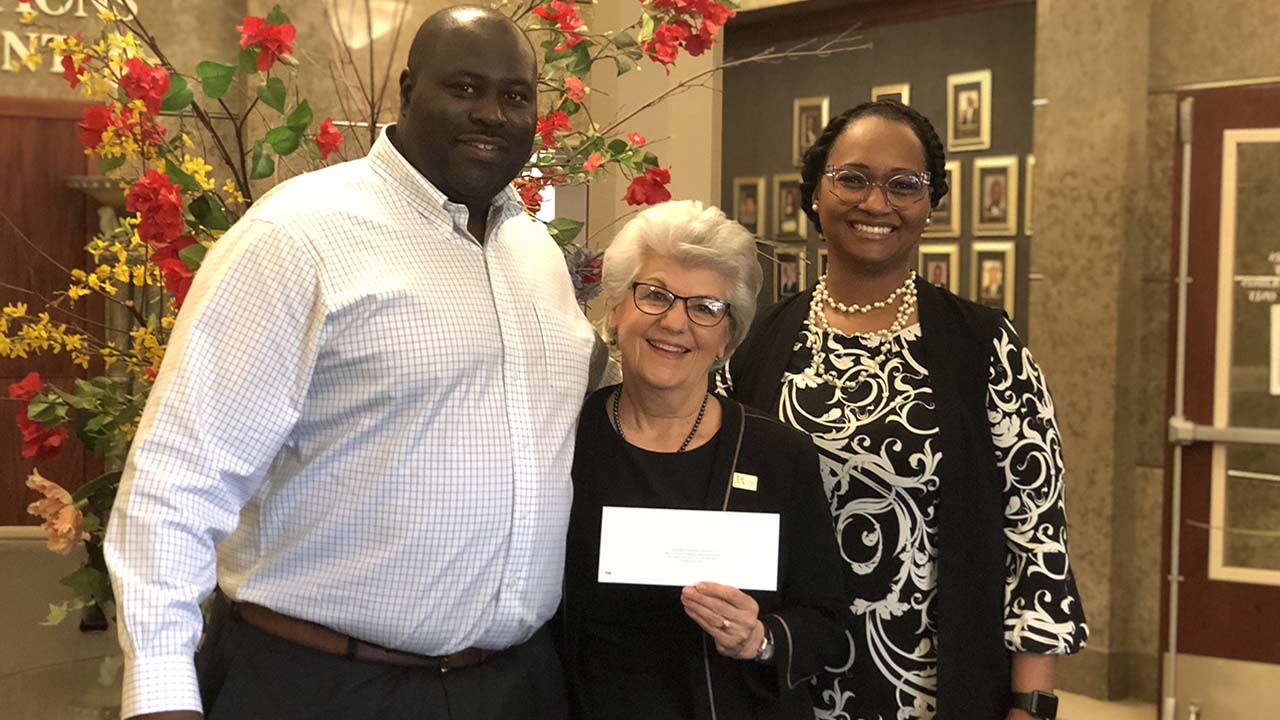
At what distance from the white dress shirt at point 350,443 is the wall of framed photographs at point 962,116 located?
4.02m

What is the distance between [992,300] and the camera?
6.13 meters

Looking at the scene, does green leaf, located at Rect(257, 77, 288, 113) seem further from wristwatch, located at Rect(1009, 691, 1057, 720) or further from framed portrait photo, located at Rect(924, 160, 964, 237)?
framed portrait photo, located at Rect(924, 160, 964, 237)

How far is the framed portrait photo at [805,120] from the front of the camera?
671 cm

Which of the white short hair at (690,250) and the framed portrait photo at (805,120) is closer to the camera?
the white short hair at (690,250)

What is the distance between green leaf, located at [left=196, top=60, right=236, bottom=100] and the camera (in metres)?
1.95

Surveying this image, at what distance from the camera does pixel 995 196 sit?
6.11 metres

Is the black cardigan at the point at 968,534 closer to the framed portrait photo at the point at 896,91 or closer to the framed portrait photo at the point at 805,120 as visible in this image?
the framed portrait photo at the point at 896,91

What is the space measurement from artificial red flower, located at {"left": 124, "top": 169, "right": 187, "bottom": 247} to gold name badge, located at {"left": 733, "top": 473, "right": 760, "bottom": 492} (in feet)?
3.12

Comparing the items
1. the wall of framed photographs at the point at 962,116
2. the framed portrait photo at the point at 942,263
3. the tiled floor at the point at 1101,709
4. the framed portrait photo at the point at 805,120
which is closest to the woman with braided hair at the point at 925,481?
the tiled floor at the point at 1101,709

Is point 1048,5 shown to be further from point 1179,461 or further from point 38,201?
point 38,201

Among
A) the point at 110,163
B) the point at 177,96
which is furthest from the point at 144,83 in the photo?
the point at 110,163

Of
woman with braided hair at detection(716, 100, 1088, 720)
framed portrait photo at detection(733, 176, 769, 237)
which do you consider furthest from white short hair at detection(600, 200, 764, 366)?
framed portrait photo at detection(733, 176, 769, 237)

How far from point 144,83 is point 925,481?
1.38 meters

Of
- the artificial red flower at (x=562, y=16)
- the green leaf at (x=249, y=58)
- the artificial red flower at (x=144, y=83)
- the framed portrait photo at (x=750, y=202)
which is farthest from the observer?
the framed portrait photo at (x=750, y=202)
